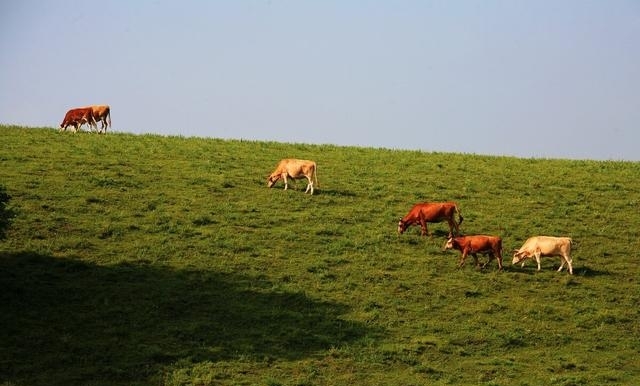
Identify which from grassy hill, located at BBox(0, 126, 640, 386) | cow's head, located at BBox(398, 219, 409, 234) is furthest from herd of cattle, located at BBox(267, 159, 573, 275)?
cow's head, located at BBox(398, 219, 409, 234)

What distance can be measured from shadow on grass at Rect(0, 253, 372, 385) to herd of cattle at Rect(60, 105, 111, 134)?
62.3ft

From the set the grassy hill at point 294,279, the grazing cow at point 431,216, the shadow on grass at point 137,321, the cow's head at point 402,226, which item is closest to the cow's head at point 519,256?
the grassy hill at point 294,279

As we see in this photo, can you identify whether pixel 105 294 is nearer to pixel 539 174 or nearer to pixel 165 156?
pixel 165 156

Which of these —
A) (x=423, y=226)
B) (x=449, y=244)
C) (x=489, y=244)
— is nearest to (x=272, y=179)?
(x=423, y=226)

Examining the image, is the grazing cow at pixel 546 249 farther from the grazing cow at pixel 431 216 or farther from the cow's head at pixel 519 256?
the grazing cow at pixel 431 216

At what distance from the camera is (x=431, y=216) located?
3369cm

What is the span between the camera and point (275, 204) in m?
37.1

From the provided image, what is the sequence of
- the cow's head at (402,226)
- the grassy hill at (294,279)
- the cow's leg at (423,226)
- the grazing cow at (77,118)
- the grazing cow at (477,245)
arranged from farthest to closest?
the grazing cow at (77,118)
the cow's head at (402,226)
the cow's leg at (423,226)
the grazing cow at (477,245)
the grassy hill at (294,279)

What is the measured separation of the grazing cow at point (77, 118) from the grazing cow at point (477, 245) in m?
24.3

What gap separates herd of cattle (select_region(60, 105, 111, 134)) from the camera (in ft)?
160

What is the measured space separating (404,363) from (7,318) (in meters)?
11.0

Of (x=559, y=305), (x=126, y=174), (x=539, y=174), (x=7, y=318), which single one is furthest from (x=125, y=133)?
(x=559, y=305)

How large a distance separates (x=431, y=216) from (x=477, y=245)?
299cm

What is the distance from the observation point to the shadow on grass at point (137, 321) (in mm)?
24297
